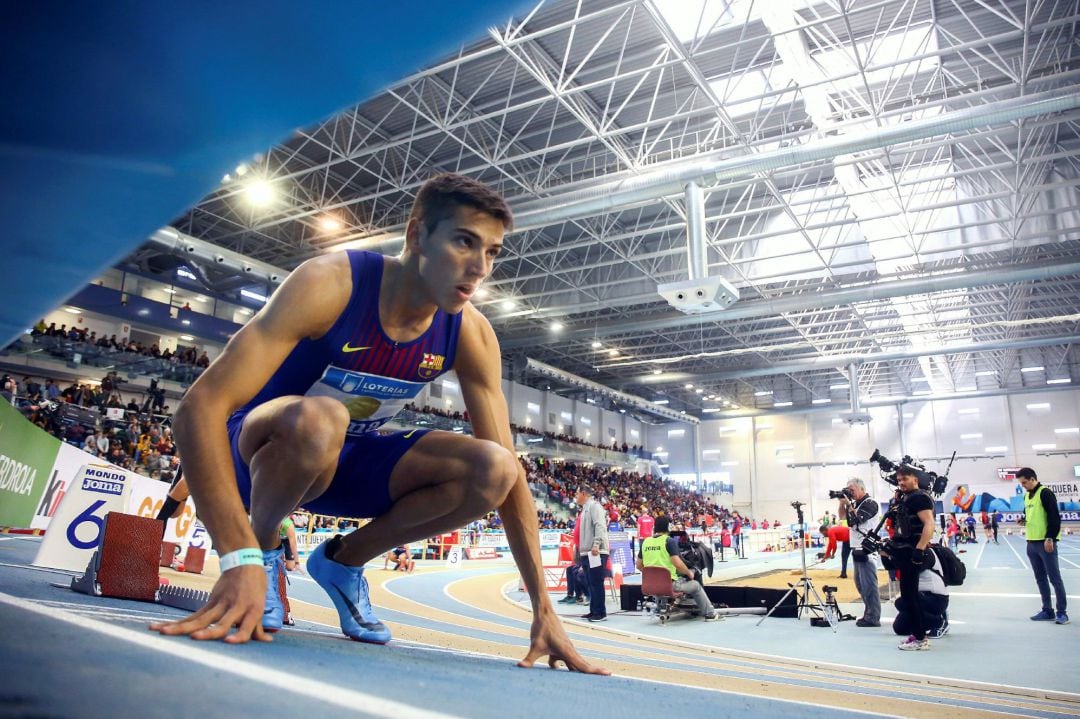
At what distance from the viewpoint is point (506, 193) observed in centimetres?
1838

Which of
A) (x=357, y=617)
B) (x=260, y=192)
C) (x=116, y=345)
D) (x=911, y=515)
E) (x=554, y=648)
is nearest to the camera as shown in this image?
(x=554, y=648)

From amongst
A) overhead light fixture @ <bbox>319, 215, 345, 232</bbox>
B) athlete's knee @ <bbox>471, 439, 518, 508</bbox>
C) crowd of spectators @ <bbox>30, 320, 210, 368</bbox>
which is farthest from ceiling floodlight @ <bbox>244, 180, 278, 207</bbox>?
athlete's knee @ <bbox>471, 439, 518, 508</bbox>

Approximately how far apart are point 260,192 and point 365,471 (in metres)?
17.0

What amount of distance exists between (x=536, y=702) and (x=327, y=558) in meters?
1.38

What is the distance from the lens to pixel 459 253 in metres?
1.81

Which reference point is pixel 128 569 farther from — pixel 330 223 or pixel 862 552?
pixel 330 223

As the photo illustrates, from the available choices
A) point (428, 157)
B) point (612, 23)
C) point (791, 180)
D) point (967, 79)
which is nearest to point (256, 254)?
point (428, 157)

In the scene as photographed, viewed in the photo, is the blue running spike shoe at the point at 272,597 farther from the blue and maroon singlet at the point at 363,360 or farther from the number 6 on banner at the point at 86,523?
the number 6 on banner at the point at 86,523

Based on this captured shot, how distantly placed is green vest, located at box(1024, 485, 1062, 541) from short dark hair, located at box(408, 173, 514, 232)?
7.67m

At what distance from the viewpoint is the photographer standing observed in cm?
714

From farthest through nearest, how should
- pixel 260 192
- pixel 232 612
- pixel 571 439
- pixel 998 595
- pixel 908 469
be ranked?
pixel 571 439 → pixel 260 192 → pixel 998 595 → pixel 908 469 → pixel 232 612

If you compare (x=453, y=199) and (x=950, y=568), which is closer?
(x=453, y=199)

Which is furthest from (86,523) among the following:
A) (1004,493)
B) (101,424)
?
(1004,493)

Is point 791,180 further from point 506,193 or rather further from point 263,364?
point 263,364
